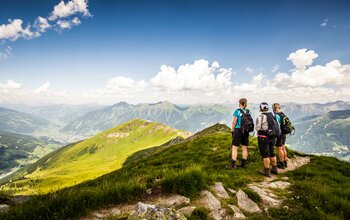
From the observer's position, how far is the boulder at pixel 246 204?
264 inches

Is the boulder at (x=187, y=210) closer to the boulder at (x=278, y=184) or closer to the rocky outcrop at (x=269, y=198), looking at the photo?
the rocky outcrop at (x=269, y=198)

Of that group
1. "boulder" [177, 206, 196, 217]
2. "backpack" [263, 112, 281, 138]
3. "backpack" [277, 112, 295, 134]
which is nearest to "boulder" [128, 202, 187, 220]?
"boulder" [177, 206, 196, 217]

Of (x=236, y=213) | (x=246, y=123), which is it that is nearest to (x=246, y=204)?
(x=236, y=213)

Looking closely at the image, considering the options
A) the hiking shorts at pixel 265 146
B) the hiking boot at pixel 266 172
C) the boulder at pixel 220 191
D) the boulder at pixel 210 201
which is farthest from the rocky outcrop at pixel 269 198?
the hiking shorts at pixel 265 146

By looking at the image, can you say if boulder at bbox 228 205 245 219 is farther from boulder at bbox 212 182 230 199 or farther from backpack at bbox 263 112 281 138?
backpack at bbox 263 112 281 138

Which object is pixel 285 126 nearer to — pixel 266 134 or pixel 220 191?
pixel 266 134

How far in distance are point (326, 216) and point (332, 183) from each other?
6.29m

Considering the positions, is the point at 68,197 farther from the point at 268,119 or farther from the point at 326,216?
the point at 268,119

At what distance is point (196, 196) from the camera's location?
266 inches

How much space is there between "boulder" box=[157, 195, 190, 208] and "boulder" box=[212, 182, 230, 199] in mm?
1470

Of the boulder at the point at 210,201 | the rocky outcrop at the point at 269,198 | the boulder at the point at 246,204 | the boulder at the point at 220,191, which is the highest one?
the boulder at the point at 210,201

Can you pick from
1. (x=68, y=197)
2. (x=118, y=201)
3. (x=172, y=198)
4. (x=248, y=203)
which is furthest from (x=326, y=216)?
(x=68, y=197)

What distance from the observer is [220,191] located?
25.0 ft

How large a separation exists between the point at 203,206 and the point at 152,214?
6.60ft
